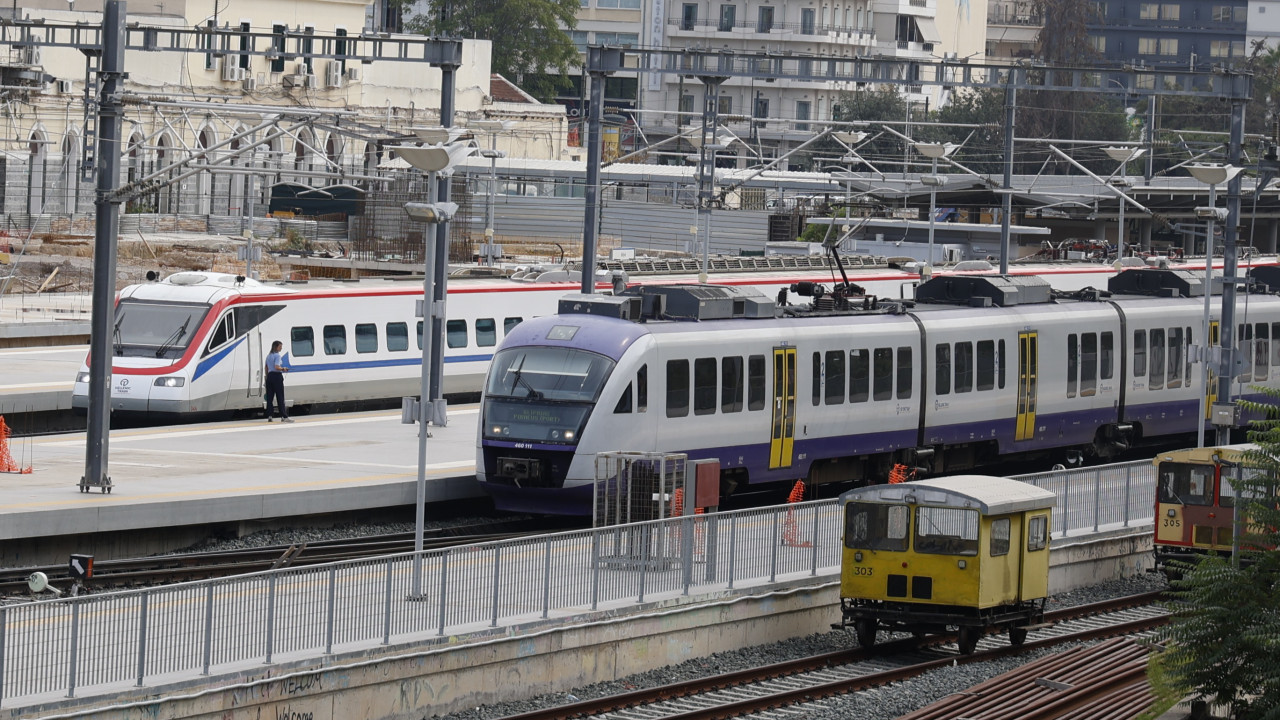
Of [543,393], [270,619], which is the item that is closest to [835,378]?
[543,393]

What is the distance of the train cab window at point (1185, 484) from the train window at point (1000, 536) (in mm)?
6187

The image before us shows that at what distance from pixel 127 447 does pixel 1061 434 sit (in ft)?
53.5

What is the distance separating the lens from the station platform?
23.2 m

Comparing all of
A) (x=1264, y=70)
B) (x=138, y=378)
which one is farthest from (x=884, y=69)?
(x=1264, y=70)

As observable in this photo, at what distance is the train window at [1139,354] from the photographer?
119 ft

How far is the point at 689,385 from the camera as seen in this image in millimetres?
27188

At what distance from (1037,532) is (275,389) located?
15966 mm

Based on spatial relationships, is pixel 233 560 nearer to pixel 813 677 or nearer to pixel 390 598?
pixel 390 598

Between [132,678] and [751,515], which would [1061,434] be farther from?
[132,678]

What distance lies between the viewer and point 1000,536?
71.9ft

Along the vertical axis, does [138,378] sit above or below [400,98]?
below

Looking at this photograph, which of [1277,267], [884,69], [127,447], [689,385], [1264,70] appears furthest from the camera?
[1264,70]

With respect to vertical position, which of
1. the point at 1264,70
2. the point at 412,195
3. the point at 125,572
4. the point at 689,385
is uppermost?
the point at 1264,70

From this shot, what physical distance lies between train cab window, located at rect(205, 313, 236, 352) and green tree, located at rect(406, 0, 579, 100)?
84145mm
